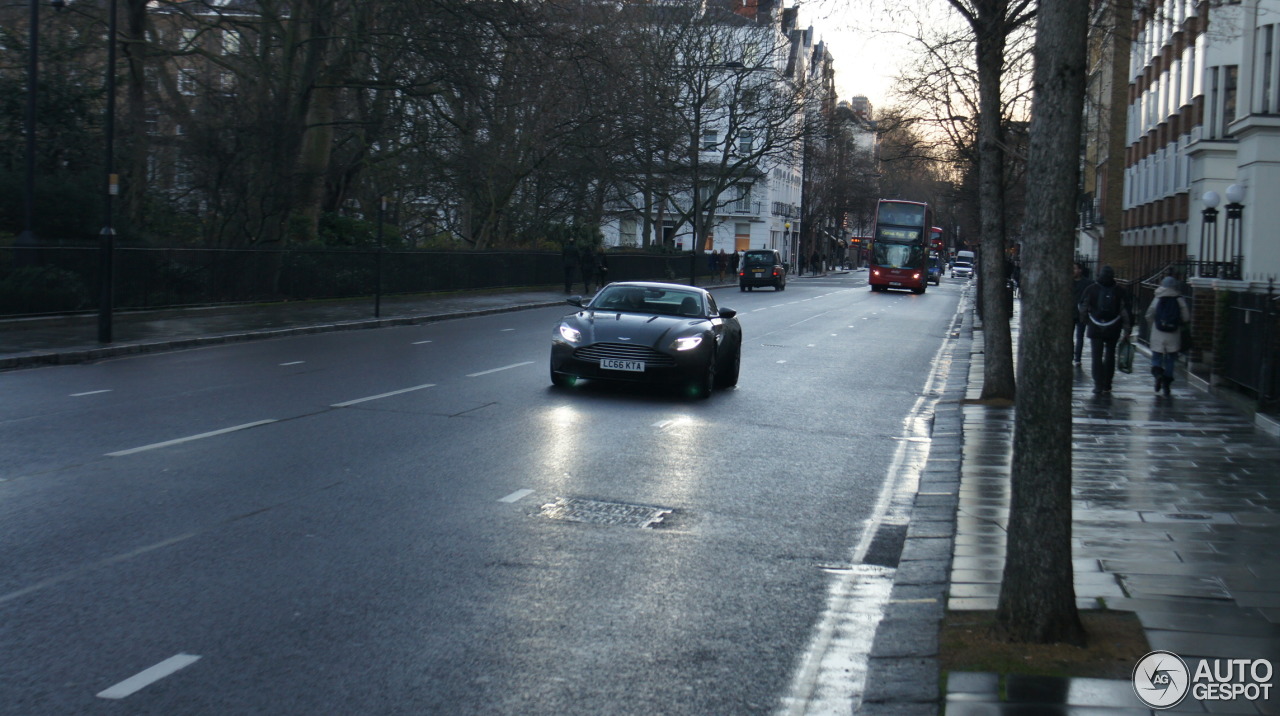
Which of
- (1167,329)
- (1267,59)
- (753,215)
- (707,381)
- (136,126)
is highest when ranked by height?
(753,215)

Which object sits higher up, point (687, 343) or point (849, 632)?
point (687, 343)

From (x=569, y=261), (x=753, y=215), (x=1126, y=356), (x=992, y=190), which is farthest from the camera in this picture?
(x=753, y=215)

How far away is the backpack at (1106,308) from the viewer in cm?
1614

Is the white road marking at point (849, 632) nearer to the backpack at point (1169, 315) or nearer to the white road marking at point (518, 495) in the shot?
the white road marking at point (518, 495)

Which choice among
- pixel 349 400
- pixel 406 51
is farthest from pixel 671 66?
pixel 349 400

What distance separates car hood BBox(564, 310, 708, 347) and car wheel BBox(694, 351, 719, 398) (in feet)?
1.29

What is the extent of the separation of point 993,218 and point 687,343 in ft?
13.2

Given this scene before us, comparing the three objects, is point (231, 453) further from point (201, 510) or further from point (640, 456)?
point (640, 456)

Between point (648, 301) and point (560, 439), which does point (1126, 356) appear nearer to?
point (648, 301)

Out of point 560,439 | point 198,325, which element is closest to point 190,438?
point 560,439

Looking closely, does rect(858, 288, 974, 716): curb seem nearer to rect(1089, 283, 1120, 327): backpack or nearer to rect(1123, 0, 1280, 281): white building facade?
rect(1089, 283, 1120, 327): backpack

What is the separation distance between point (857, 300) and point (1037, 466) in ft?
148

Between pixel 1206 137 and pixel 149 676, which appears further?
pixel 1206 137

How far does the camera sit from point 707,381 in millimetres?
14547
